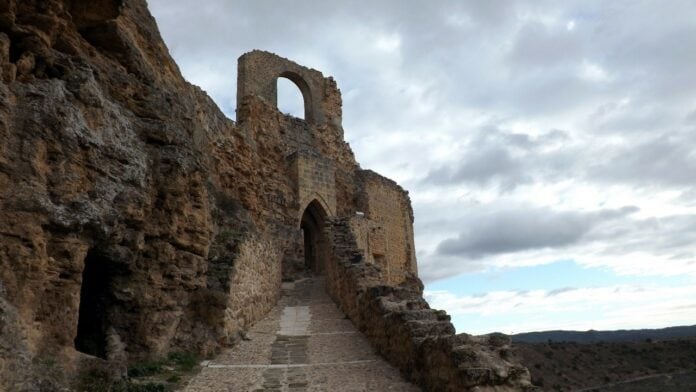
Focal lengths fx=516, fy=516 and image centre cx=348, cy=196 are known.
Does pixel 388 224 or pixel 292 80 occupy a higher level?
pixel 292 80

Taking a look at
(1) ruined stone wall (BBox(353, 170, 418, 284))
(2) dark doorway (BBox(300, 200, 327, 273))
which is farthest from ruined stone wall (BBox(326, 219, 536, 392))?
(1) ruined stone wall (BBox(353, 170, 418, 284))

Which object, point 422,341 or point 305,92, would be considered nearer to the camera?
point 422,341

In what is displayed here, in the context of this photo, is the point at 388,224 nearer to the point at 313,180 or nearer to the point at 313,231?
the point at 313,231

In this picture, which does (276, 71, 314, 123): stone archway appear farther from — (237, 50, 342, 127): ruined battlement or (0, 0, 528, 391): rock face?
(0, 0, 528, 391): rock face

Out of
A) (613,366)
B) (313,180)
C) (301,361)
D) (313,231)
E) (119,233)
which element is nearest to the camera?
(119,233)

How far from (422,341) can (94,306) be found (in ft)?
15.3

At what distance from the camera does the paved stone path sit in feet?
23.6

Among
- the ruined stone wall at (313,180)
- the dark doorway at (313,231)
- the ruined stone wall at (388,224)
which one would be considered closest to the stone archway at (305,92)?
Answer: the ruined stone wall at (388,224)

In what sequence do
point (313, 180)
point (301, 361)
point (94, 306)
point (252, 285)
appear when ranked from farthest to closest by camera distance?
point (313, 180) < point (252, 285) < point (301, 361) < point (94, 306)

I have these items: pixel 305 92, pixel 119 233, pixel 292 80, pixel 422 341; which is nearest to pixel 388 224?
pixel 305 92

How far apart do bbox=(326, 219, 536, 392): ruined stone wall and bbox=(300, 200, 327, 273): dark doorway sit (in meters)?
6.52

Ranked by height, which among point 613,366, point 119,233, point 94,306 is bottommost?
point 613,366

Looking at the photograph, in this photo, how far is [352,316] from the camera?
36.0 ft

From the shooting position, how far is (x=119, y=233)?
263 inches
